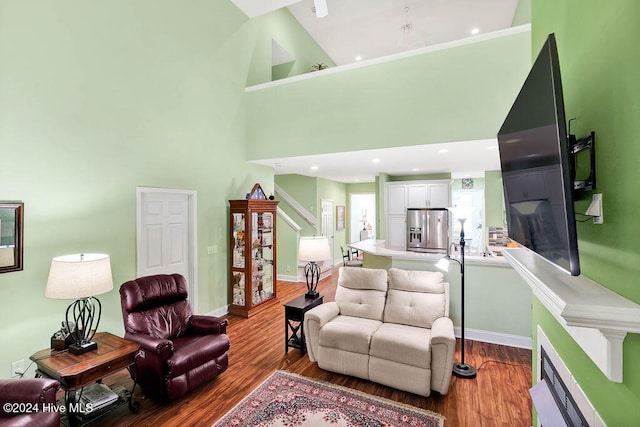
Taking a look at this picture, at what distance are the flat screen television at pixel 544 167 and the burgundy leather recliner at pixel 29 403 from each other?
2.78 m

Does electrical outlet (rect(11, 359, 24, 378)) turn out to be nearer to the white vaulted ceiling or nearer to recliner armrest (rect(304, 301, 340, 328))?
recliner armrest (rect(304, 301, 340, 328))

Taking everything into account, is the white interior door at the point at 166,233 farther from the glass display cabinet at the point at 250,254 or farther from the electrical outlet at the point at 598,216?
the electrical outlet at the point at 598,216

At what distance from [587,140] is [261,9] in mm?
5417

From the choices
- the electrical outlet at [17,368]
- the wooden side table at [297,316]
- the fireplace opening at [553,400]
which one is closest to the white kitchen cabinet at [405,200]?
the wooden side table at [297,316]

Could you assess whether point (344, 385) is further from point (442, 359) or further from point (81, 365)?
point (81, 365)

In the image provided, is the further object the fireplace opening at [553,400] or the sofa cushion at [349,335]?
the sofa cushion at [349,335]

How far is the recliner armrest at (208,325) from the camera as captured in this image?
10.2 feet

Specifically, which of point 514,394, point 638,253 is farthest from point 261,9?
point 514,394

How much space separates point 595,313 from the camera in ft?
2.95

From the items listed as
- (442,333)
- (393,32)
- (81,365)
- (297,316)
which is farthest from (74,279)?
(393,32)

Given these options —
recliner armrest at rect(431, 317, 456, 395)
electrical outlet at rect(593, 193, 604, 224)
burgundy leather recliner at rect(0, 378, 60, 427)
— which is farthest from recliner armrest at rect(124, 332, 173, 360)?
electrical outlet at rect(593, 193, 604, 224)

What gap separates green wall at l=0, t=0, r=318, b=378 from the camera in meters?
2.69

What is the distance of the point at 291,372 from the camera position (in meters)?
3.15

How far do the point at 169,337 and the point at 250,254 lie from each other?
196cm
